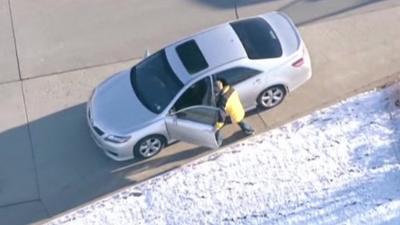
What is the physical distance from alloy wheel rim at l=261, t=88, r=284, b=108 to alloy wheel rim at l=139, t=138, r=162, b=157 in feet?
6.54

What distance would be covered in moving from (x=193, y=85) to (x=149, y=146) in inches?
50.4

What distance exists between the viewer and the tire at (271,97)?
1322 centimetres

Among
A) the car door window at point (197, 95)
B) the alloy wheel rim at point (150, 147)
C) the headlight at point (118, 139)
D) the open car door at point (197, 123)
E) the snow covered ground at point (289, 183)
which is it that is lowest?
the snow covered ground at point (289, 183)

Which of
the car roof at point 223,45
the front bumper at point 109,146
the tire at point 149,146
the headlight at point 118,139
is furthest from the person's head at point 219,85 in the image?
the front bumper at point 109,146

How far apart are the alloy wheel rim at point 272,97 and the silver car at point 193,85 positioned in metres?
0.02

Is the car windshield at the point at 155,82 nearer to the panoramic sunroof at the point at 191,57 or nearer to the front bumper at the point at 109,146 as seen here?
the panoramic sunroof at the point at 191,57

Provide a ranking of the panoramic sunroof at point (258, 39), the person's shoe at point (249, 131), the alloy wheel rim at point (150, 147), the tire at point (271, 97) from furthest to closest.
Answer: the tire at point (271, 97) < the person's shoe at point (249, 131) < the panoramic sunroof at point (258, 39) < the alloy wheel rim at point (150, 147)

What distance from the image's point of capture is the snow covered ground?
12.1 m

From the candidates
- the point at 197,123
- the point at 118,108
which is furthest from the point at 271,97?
the point at 118,108

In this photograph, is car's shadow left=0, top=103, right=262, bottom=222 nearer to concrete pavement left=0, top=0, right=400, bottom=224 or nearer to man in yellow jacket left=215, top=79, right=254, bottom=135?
concrete pavement left=0, top=0, right=400, bottom=224

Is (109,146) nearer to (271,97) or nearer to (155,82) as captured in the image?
(155,82)

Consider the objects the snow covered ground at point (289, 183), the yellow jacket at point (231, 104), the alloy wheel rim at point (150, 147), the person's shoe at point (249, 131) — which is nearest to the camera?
the snow covered ground at point (289, 183)

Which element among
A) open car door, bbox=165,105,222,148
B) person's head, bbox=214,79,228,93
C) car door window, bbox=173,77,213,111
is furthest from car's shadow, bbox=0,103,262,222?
person's head, bbox=214,79,228,93

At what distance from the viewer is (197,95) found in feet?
41.2
